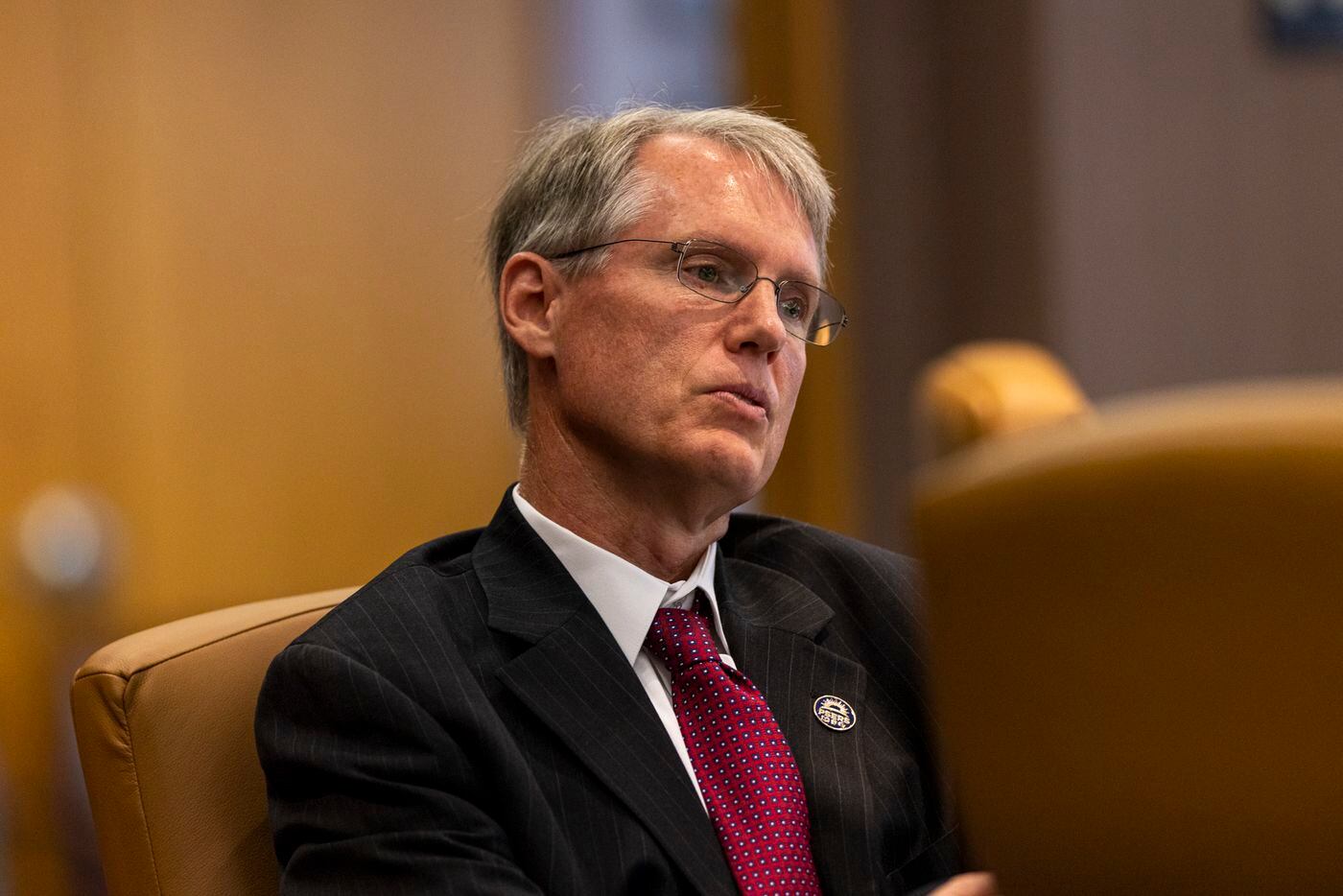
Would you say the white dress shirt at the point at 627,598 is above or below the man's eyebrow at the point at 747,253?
below

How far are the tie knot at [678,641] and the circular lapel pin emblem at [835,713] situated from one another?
116 mm

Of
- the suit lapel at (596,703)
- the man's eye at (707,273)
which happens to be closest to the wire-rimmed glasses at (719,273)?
the man's eye at (707,273)

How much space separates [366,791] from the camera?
117cm

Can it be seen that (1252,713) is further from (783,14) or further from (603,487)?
(783,14)

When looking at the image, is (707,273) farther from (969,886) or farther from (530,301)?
(969,886)

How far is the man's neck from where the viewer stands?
149cm

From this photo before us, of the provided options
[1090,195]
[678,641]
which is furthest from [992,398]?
[1090,195]

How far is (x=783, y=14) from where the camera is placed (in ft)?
13.3

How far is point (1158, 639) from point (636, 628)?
783 millimetres

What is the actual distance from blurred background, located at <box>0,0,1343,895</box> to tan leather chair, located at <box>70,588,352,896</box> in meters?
1.90

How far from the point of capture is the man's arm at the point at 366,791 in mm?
1142

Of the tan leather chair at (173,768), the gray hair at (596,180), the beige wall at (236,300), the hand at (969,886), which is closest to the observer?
the hand at (969,886)

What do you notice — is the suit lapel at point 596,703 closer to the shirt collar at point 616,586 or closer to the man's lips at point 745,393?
the shirt collar at point 616,586

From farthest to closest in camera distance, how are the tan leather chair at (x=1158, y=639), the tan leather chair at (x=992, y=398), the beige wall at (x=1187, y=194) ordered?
the beige wall at (x=1187, y=194) < the tan leather chair at (x=992, y=398) < the tan leather chair at (x=1158, y=639)
